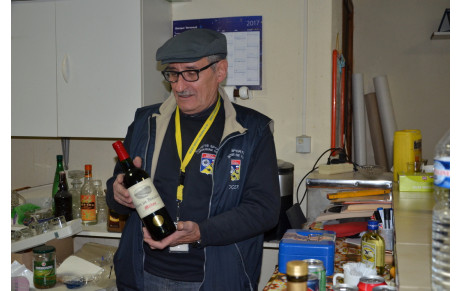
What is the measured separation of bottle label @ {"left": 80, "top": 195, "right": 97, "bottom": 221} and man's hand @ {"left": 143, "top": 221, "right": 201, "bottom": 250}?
126cm

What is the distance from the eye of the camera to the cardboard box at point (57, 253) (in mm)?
2514

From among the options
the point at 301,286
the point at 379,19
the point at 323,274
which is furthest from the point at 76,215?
the point at 379,19

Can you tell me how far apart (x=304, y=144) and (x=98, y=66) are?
127cm

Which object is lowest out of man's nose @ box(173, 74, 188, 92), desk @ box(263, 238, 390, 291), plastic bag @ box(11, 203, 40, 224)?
plastic bag @ box(11, 203, 40, 224)

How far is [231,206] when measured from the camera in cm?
182

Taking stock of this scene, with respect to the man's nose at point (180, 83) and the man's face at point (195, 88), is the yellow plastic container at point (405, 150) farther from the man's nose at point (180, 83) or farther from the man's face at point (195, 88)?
the man's nose at point (180, 83)

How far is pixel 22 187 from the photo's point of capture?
338cm

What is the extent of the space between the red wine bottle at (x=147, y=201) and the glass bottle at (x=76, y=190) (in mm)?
1344

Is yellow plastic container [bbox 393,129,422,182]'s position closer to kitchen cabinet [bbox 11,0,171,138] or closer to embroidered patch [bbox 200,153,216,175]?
embroidered patch [bbox 200,153,216,175]

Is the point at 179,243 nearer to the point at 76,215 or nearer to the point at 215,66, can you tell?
the point at 215,66

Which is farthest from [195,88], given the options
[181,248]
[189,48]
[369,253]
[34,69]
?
[34,69]

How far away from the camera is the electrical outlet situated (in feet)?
9.49

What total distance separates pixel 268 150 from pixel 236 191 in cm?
20

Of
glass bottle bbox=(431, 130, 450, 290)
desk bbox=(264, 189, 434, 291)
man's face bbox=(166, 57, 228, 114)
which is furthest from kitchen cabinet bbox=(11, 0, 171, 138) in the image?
glass bottle bbox=(431, 130, 450, 290)
